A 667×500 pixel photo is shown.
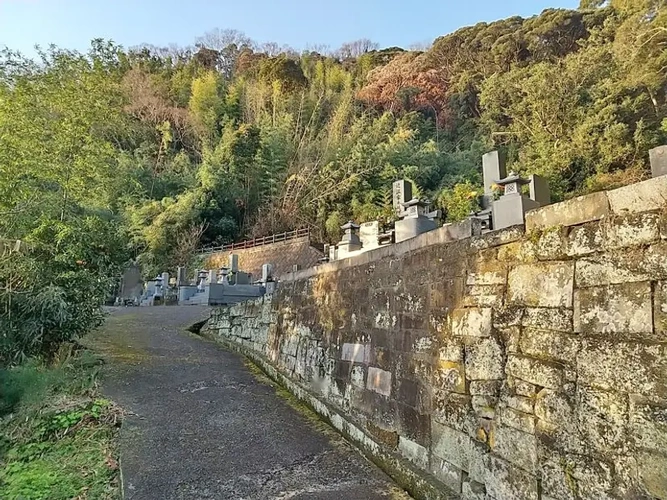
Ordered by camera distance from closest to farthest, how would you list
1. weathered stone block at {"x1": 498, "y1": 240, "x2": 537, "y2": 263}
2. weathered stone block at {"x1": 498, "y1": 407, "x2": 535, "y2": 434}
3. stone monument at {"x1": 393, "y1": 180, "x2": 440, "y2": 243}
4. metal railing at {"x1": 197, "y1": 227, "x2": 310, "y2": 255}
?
weathered stone block at {"x1": 498, "y1": 407, "x2": 535, "y2": 434}
weathered stone block at {"x1": 498, "y1": 240, "x2": 537, "y2": 263}
stone monument at {"x1": 393, "y1": 180, "x2": 440, "y2": 243}
metal railing at {"x1": 197, "y1": 227, "x2": 310, "y2": 255}

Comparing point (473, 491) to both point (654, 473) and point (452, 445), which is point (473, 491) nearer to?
point (452, 445)

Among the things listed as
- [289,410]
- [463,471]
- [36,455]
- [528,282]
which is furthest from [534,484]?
[36,455]

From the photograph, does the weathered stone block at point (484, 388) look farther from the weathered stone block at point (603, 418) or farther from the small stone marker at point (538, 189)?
the small stone marker at point (538, 189)

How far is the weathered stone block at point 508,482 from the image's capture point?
73.9 inches

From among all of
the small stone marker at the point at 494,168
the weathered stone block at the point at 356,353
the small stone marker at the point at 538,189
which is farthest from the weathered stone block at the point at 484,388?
the small stone marker at the point at 494,168

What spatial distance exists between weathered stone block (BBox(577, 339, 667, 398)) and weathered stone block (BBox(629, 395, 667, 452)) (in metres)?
0.03

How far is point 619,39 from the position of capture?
15.8m

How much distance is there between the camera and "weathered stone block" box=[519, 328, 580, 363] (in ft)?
5.77

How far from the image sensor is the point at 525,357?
1.97m

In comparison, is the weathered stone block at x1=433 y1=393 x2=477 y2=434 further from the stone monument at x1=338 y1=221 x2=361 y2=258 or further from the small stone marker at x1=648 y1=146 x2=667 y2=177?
the stone monument at x1=338 y1=221 x2=361 y2=258

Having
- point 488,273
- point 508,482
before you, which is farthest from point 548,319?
point 508,482

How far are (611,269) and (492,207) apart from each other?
8.38 ft

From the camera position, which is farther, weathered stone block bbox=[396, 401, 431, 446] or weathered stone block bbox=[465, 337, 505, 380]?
weathered stone block bbox=[396, 401, 431, 446]

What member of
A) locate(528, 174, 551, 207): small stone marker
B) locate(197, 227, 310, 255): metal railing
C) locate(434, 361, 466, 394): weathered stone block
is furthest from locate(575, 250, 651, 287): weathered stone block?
locate(197, 227, 310, 255): metal railing
